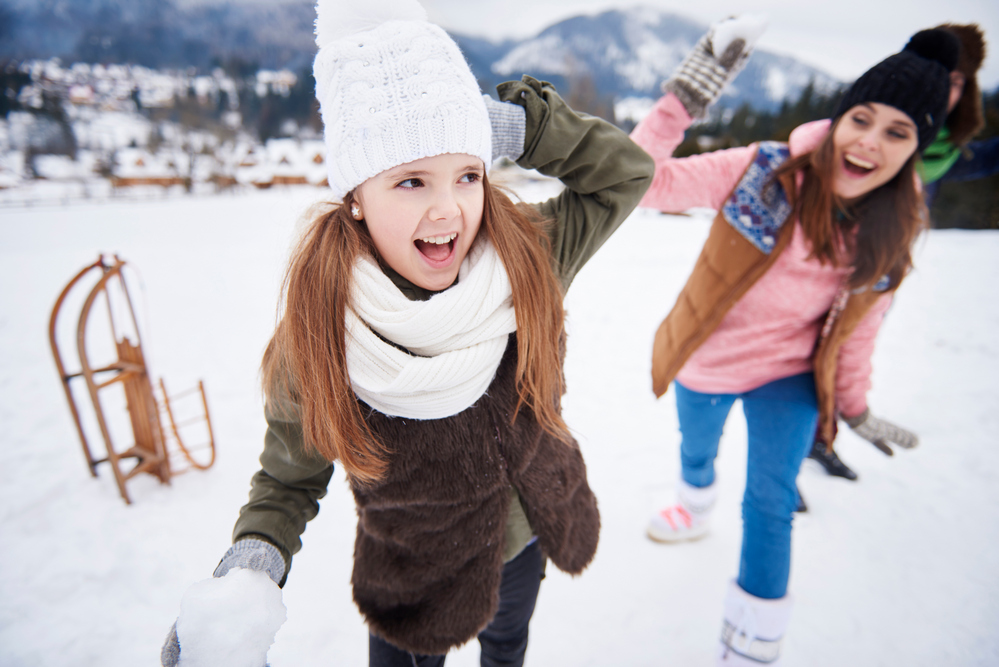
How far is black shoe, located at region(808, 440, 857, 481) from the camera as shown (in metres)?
2.76

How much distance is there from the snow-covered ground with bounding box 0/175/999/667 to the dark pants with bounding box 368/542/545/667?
0.57 meters

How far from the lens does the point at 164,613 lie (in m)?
2.07

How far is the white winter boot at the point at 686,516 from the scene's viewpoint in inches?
87.8

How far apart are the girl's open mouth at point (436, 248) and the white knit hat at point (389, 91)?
0.19m

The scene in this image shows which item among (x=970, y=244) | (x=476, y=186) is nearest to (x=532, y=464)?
(x=476, y=186)

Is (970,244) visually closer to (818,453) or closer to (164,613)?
(818,453)

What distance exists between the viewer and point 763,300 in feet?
5.61

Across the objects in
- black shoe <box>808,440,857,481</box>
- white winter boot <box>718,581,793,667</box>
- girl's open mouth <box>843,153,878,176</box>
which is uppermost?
girl's open mouth <box>843,153,878,176</box>

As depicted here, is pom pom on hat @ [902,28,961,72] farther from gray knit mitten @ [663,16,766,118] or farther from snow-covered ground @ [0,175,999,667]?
snow-covered ground @ [0,175,999,667]

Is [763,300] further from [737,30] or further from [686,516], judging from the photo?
[686,516]

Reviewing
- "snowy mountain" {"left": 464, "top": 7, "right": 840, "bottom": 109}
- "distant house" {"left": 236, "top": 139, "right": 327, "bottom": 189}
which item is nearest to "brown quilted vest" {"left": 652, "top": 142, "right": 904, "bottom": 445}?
"distant house" {"left": 236, "top": 139, "right": 327, "bottom": 189}

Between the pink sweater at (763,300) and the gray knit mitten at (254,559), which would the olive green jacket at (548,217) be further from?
the pink sweater at (763,300)

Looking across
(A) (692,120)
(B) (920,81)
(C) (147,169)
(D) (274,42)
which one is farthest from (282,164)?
(D) (274,42)

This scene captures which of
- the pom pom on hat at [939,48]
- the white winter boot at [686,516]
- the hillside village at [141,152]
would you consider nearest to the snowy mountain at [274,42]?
the hillside village at [141,152]
